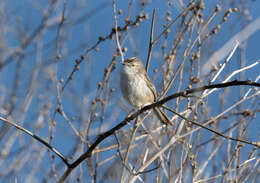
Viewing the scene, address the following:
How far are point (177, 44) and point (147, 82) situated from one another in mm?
1645

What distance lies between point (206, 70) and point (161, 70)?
54 centimetres

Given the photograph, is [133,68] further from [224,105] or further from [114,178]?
[114,178]

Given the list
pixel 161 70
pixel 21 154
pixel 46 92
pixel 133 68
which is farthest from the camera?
pixel 133 68

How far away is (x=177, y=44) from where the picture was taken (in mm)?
3893

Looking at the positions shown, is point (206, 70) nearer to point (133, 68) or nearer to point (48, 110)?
point (133, 68)

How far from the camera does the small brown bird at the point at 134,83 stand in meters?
5.34

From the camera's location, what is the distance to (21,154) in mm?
4426

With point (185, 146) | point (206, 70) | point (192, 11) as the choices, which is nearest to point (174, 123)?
point (185, 146)

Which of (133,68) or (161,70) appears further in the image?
(133,68)

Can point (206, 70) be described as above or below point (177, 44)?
below

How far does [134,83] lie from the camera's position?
535 cm

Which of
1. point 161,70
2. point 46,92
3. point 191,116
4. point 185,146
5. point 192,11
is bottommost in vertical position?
point 185,146

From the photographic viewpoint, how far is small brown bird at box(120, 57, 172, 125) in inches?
210

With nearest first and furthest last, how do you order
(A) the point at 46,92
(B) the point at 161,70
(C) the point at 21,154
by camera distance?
(B) the point at 161,70
(C) the point at 21,154
(A) the point at 46,92
